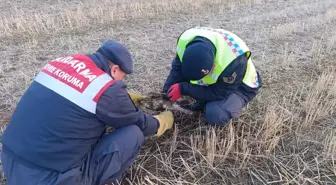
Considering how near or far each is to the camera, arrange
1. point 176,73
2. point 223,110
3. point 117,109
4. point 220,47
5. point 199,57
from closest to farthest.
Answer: point 117,109 → point 199,57 → point 220,47 → point 223,110 → point 176,73

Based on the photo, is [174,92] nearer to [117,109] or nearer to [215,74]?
[215,74]

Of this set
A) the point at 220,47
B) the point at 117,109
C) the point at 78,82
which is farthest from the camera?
the point at 220,47

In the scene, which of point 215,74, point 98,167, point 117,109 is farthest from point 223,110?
point 98,167

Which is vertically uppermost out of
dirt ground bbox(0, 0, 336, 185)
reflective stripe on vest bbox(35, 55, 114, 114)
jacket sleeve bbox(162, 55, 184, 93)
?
reflective stripe on vest bbox(35, 55, 114, 114)

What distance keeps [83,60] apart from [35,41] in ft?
12.9

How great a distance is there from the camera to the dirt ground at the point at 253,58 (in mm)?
Answer: 2611

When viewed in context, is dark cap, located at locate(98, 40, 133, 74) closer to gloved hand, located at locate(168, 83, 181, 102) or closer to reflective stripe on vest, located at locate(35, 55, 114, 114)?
reflective stripe on vest, located at locate(35, 55, 114, 114)

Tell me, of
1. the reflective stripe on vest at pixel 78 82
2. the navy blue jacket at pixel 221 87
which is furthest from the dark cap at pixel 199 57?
the reflective stripe on vest at pixel 78 82

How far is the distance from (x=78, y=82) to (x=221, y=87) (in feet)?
4.87

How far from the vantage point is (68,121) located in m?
2.07

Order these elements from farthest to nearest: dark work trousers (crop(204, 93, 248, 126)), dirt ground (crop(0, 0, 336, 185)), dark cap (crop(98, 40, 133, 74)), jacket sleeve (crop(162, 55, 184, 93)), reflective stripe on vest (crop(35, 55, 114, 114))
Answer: jacket sleeve (crop(162, 55, 184, 93)) < dark work trousers (crop(204, 93, 248, 126)) < dirt ground (crop(0, 0, 336, 185)) < dark cap (crop(98, 40, 133, 74)) < reflective stripe on vest (crop(35, 55, 114, 114))

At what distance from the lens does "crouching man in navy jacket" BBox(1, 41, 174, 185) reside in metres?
2.05

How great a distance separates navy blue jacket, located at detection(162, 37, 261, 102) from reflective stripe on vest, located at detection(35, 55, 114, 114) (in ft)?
3.96

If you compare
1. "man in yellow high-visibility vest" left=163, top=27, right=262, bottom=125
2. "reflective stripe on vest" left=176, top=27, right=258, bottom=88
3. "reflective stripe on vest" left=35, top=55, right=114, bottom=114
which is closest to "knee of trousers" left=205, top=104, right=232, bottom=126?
"man in yellow high-visibility vest" left=163, top=27, right=262, bottom=125
